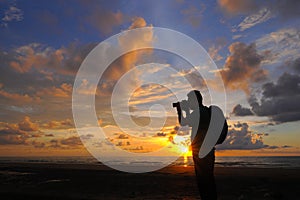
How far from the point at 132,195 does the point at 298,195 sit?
28.0ft

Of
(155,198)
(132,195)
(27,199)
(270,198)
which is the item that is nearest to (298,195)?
(270,198)

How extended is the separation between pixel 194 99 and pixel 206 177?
1.60 m

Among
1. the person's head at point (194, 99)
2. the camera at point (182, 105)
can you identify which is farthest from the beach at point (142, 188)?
the person's head at point (194, 99)

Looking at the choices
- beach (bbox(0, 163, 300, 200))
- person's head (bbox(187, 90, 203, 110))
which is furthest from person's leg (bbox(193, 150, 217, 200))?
beach (bbox(0, 163, 300, 200))

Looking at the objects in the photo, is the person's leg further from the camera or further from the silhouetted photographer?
the camera

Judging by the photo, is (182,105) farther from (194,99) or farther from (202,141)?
(202,141)

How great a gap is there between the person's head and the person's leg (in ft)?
3.41

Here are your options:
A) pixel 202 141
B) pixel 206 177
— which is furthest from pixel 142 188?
pixel 202 141

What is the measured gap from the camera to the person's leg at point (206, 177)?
550cm

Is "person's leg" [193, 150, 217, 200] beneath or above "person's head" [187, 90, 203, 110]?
beneath

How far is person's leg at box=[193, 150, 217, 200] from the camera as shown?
5.50 metres

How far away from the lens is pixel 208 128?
563cm

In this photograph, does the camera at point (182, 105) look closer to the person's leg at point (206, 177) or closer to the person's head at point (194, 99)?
the person's head at point (194, 99)

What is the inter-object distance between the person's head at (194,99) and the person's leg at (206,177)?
3.41 ft
